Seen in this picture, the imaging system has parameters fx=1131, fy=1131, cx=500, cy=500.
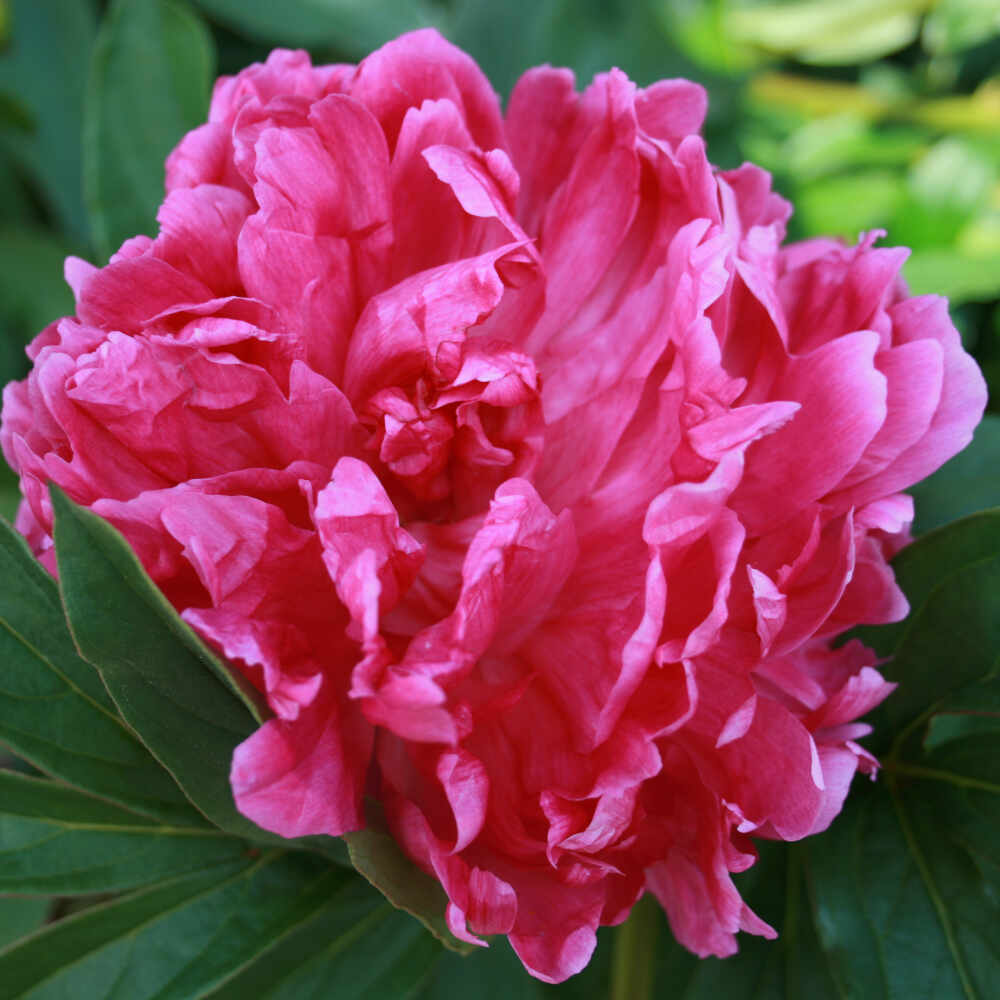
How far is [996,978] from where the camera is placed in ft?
1.72

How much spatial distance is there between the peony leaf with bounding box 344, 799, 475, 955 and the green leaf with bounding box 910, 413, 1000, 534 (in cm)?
35

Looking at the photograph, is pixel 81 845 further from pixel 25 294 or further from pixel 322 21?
pixel 322 21

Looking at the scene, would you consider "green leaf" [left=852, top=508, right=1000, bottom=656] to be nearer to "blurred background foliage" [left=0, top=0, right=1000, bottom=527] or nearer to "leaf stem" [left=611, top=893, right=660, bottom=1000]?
"leaf stem" [left=611, top=893, right=660, bottom=1000]

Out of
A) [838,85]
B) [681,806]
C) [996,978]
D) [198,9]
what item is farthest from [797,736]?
[198,9]

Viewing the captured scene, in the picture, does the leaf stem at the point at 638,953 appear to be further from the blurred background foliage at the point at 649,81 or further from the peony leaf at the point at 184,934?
the blurred background foliage at the point at 649,81

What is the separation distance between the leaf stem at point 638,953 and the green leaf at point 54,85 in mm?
838

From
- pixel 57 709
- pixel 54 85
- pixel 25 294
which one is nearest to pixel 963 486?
pixel 57 709

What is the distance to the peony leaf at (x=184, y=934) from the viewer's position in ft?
1.76

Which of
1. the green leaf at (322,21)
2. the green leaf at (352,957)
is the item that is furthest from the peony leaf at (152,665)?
the green leaf at (322,21)

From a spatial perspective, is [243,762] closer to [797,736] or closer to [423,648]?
[423,648]

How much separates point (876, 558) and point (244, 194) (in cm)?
32

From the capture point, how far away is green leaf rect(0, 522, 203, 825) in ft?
1.65

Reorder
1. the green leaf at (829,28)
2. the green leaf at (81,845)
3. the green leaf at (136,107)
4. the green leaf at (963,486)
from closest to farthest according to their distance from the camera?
the green leaf at (81,845) < the green leaf at (963,486) < the green leaf at (136,107) < the green leaf at (829,28)

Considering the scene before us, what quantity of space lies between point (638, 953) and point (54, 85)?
973mm
